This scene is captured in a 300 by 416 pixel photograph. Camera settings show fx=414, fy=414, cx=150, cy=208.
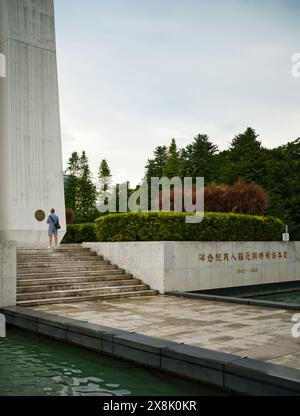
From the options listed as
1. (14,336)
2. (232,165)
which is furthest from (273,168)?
(14,336)

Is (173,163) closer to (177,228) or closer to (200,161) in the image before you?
(200,161)

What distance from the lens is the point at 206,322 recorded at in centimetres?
686

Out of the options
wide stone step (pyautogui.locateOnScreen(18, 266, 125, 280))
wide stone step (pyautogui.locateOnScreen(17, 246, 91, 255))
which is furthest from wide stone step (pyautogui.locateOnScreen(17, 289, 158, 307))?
wide stone step (pyautogui.locateOnScreen(17, 246, 91, 255))

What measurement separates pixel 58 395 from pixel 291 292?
11.8 meters

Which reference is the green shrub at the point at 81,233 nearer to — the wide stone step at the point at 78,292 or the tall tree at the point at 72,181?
the wide stone step at the point at 78,292

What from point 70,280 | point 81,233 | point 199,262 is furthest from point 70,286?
point 81,233

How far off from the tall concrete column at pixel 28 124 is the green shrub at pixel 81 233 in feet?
4.44

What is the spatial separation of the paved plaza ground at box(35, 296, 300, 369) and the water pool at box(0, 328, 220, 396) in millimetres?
828

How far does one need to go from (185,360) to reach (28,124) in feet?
42.7

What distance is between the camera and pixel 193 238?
12.2m

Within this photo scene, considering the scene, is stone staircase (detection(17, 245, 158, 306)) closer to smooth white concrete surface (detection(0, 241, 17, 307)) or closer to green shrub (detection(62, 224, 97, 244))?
smooth white concrete surface (detection(0, 241, 17, 307))

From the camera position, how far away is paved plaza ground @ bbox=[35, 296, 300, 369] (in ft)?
16.8

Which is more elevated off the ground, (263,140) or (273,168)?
(263,140)
